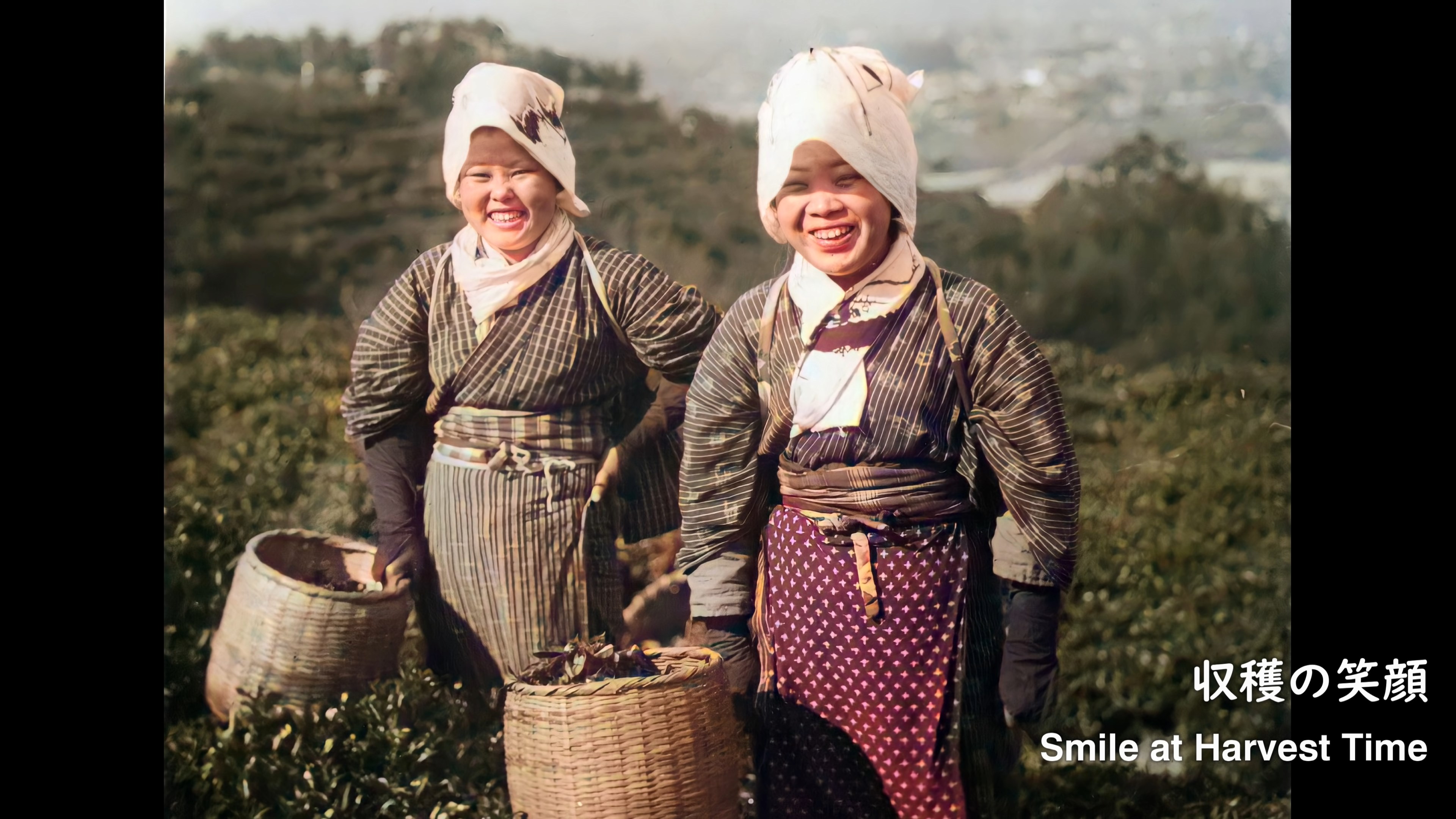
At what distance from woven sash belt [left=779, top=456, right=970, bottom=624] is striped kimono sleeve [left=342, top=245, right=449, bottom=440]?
132 cm

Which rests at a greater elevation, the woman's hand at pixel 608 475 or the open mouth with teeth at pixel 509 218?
the open mouth with teeth at pixel 509 218

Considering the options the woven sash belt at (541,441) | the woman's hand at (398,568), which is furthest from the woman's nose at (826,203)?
the woman's hand at (398,568)

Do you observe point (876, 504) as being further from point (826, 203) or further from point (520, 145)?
point (520, 145)

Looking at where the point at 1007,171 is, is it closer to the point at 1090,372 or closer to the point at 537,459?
the point at 1090,372

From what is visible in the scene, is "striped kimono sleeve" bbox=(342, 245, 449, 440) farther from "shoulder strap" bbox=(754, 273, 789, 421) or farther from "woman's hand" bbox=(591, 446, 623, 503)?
"shoulder strap" bbox=(754, 273, 789, 421)

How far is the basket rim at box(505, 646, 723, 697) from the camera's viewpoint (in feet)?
13.3

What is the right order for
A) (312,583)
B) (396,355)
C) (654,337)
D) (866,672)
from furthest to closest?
(312,583) < (396,355) < (654,337) < (866,672)

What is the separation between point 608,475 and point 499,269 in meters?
0.68

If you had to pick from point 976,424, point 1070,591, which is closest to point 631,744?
point 976,424

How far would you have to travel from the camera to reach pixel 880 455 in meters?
4.05

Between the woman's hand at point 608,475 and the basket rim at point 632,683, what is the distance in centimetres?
52

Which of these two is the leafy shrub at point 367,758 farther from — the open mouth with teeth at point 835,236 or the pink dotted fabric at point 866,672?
the open mouth with teeth at point 835,236

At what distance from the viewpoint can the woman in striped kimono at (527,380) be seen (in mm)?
4402

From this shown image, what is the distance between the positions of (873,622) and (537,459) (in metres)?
1.12
